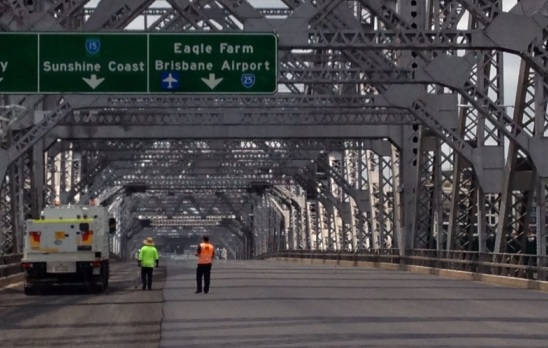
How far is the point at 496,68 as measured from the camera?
4662cm

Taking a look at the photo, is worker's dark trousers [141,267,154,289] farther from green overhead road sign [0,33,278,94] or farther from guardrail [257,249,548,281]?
guardrail [257,249,548,281]

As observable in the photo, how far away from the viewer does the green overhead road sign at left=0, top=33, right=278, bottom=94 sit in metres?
31.2

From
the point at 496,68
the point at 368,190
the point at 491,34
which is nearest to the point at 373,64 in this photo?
the point at 496,68

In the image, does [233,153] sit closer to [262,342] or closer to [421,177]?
[421,177]

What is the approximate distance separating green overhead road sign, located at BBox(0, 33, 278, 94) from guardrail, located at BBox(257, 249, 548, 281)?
9195 mm

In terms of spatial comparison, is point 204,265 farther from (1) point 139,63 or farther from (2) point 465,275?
(2) point 465,275

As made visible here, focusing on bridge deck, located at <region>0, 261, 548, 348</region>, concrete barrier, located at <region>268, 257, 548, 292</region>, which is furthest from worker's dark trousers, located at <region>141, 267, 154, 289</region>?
concrete barrier, located at <region>268, 257, 548, 292</region>

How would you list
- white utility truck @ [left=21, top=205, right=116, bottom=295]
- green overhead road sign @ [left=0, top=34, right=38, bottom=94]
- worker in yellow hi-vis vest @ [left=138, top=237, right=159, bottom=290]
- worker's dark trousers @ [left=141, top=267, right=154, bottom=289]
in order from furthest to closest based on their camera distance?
worker's dark trousers @ [left=141, top=267, right=154, bottom=289], worker in yellow hi-vis vest @ [left=138, top=237, right=159, bottom=290], white utility truck @ [left=21, top=205, right=116, bottom=295], green overhead road sign @ [left=0, top=34, right=38, bottom=94]

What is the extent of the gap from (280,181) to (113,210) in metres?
16.2

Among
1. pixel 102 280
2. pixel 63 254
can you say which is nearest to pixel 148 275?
pixel 102 280

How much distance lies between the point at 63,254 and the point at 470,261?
542 inches

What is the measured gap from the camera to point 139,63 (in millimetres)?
31891

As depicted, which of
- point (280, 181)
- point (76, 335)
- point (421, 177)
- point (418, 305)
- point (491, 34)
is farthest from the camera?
point (280, 181)

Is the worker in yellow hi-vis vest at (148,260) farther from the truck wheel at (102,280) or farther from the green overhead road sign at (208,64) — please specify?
the green overhead road sign at (208,64)
